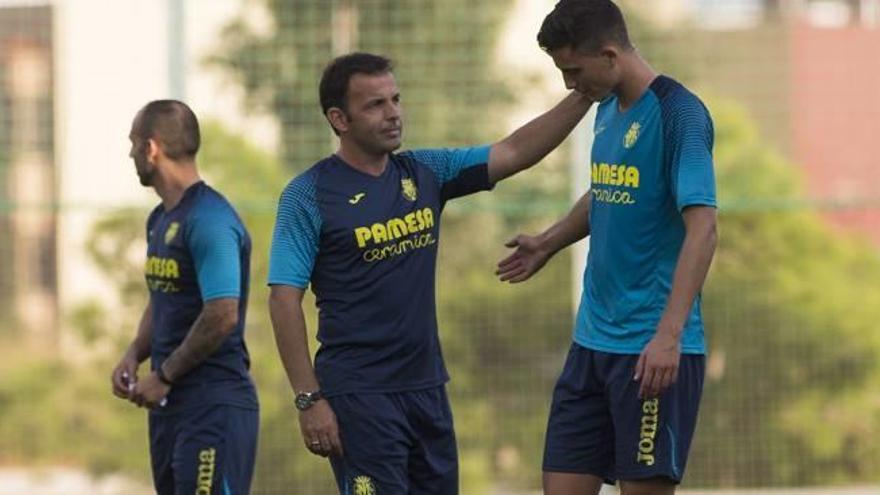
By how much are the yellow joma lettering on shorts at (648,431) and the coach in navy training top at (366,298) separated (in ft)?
2.18

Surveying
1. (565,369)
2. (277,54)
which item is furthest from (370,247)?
(277,54)

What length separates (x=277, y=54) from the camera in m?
12.4

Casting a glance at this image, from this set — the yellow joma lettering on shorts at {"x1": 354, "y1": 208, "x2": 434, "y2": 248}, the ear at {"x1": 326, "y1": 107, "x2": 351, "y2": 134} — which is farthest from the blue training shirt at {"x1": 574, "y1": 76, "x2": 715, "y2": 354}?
the ear at {"x1": 326, "y1": 107, "x2": 351, "y2": 134}

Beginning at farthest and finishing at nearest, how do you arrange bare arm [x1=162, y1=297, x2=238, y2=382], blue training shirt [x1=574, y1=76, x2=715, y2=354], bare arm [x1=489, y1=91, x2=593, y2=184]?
bare arm [x1=162, y1=297, x2=238, y2=382], bare arm [x1=489, y1=91, x2=593, y2=184], blue training shirt [x1=574, y1=76, x2=715, y2=354]

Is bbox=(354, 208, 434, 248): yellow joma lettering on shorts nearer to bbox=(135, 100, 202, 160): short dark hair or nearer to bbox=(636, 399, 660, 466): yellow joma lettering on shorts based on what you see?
bbox=(636, 399, 660, 466): yellow joma lettering on shorts

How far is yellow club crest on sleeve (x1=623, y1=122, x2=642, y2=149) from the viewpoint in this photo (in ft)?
19.4

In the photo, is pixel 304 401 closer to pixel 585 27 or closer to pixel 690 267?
pixel 690 267

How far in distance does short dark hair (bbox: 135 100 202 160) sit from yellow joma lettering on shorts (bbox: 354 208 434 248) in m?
1.24

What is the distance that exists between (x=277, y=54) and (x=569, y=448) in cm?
666

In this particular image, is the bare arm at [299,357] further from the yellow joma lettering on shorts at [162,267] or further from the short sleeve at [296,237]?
the yellow joma lettering on shorts at [162,267]

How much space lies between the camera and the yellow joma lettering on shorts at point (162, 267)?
22.6 feet

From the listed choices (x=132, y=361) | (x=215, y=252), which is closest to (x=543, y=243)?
(x=215, y=252)

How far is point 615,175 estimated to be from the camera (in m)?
5.99

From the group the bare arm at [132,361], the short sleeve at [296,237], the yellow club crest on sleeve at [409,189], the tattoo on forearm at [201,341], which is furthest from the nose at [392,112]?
the bare arm at [132,361]
